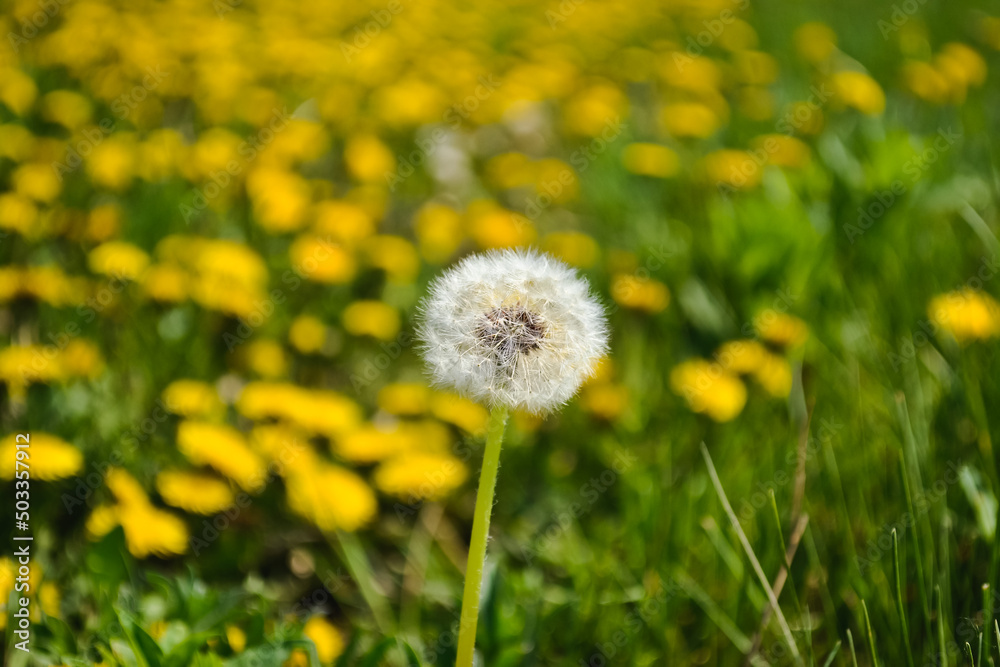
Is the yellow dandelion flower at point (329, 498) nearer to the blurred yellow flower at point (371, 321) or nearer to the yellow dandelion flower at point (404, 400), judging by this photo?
the yellow dandelion flower at point (404, 400)

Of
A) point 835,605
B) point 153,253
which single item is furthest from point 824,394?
point 153,253

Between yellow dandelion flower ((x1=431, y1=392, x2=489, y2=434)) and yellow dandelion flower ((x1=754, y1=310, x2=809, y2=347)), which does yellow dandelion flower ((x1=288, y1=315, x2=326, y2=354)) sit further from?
yellow dandelion flower ((x1=754, y1=310, x2=809, y2=347))

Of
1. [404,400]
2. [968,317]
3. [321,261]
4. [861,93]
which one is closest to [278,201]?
[321,261]

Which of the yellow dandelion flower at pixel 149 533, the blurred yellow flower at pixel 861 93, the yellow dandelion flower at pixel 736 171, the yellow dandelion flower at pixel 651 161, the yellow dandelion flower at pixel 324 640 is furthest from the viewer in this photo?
the blurred yellow flower at pixel 861 93

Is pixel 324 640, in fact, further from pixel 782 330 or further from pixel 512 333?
pixel 782 330

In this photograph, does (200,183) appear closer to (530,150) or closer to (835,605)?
(530,150)

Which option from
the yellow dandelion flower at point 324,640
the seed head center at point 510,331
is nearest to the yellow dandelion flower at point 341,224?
the yellow dandelion flower at point 324,640

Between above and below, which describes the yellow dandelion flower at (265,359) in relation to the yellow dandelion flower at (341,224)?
below
